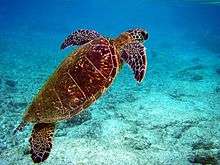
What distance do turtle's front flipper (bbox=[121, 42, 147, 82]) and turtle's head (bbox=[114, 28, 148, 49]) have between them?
0.34ft

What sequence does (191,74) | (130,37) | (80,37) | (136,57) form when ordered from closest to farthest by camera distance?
(136,57)
(130,37)
(80,37)
(191,74)

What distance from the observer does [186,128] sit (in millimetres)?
6082

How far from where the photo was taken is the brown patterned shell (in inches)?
125

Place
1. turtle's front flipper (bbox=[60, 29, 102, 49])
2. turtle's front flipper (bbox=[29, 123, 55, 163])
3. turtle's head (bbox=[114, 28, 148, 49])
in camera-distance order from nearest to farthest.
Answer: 1. turtle's front flipper (bbox=[29, 123, 55, 163])
2. turtle's head (bbox=[114, 28, 148, 49])
3. turtle's front flipper (bbox=[60, 29, 102, 49])

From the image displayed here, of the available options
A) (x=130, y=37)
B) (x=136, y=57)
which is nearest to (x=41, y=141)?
(x=136, y=57)

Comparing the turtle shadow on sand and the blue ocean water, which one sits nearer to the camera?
the blue ocean water

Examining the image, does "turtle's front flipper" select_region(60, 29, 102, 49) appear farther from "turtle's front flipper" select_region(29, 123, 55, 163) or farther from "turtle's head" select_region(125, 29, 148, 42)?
"turtle's front flipper" select_region(29, 123, 55, 163)

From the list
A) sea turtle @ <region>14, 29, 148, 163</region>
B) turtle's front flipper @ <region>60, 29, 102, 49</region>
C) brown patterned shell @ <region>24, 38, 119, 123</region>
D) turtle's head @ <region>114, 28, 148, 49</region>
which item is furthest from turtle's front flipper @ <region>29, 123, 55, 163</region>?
turtle's head @ <region>114, 28, 148, 49</region>

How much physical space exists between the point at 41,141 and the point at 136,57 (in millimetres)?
1302

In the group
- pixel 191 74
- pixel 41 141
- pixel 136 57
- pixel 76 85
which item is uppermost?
pixel 136 57

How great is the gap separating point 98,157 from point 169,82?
6545 mm

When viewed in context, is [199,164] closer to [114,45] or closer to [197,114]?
[114,45]

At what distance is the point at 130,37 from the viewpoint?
352cm

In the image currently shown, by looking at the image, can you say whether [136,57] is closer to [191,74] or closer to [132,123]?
[132,123]
